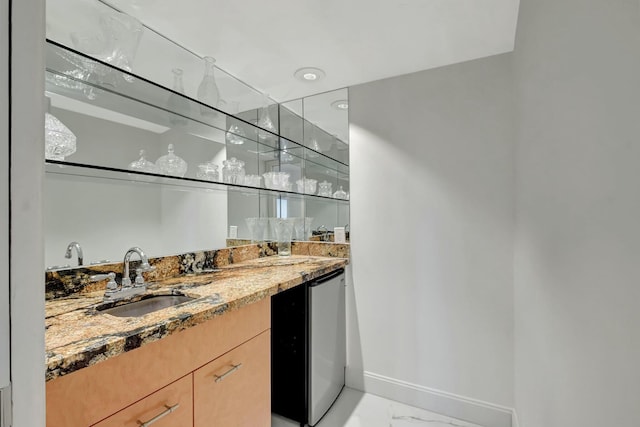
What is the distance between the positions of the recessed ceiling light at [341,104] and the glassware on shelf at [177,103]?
115 cm

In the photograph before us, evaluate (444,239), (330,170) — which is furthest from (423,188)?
(330,170)

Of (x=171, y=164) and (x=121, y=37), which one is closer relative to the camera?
(x=121, y=37)

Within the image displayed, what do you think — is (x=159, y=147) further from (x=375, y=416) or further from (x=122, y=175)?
(x=375, y=416)

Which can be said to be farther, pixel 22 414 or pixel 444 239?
pixel 444 239

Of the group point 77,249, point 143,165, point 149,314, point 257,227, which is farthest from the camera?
point 257,227

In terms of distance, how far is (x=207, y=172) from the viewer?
1.99 m

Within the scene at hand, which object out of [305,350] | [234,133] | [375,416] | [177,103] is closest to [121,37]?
[177,103]

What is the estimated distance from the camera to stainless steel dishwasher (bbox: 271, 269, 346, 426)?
177cm

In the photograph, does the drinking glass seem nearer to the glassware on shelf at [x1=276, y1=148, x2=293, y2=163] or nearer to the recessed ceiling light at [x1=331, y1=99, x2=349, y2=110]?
the glassware on shelf at [x1=276, y1=148, x2=293, y2=163]

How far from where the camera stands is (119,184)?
1.58 metres

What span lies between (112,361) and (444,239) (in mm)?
1821

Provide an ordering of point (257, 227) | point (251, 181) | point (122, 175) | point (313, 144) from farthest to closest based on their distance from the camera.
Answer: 1. point (313, 144)
2. point (257, 227)
3. point (251, 181)
4. point (122, 175)

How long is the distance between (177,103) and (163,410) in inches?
63.1

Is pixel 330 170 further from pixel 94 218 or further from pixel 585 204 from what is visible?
pixel 585 204
